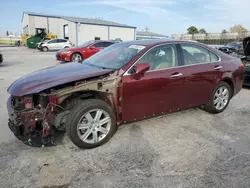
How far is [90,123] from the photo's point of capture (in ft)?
10.3

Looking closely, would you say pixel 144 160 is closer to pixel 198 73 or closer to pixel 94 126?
pixel 94 126

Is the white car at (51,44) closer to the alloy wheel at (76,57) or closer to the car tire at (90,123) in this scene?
the alloy wheel at (76,57)

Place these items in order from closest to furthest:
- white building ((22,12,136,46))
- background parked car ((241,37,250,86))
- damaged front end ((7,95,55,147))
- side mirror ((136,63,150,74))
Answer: damaged front end ((7,95,55,147))
side mirror ((136,63,150,74))
background parked car ((241,37,250,86))
white building ((22,12,136,46))

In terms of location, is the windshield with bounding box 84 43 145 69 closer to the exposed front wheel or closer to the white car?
the exposed front wheel

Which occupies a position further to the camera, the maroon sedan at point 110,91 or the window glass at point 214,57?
the window glass at point 214,57

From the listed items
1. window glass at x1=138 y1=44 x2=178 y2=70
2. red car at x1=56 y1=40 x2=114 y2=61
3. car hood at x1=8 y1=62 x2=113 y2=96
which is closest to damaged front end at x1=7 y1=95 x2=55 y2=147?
car hood at x1=8 y1=62 x2=113 y2=96

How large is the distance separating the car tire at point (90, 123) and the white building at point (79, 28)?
97.3 ft

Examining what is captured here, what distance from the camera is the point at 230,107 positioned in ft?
17.0

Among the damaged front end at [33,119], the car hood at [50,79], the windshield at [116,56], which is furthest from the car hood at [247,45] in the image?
the damaged front end at [33,119]

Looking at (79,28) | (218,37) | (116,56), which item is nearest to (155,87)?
(116,56)

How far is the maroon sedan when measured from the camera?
294 centimetres

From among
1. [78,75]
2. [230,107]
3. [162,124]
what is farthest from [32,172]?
[230,107]

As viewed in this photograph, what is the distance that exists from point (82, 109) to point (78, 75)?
522 mm

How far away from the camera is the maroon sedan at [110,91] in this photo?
2.94 m
